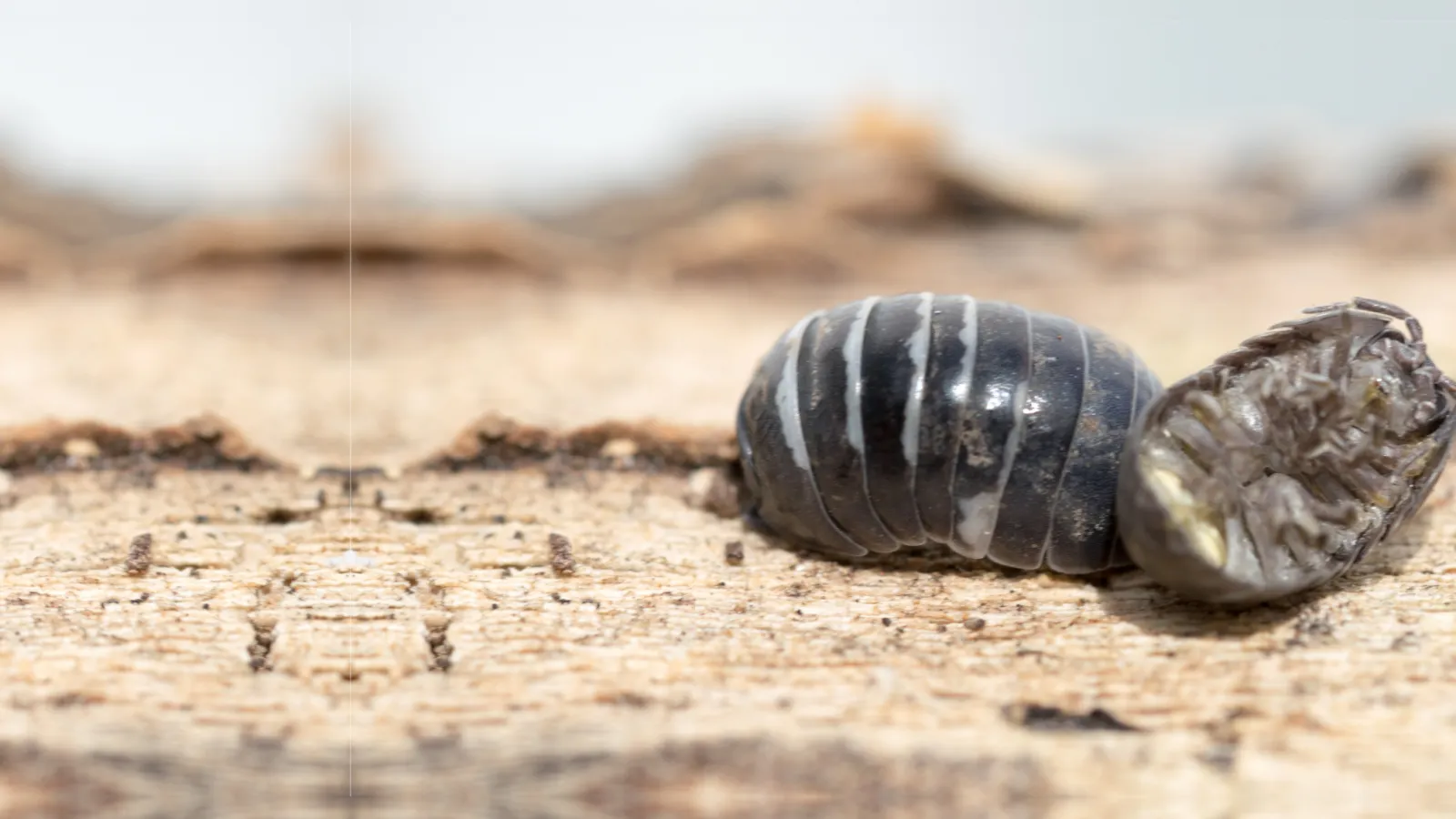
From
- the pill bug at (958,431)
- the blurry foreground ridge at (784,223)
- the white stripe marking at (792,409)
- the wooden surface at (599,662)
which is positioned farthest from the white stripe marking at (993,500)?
the blurry foreground ridge at (784,223)

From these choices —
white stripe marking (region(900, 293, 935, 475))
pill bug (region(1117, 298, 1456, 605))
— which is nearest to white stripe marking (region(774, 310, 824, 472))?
white stripe marking (region(900, 293, 935, 475))

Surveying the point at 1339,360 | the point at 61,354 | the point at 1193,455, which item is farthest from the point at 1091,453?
the point at 61,354

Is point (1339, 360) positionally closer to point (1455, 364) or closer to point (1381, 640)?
point (1381, 640)

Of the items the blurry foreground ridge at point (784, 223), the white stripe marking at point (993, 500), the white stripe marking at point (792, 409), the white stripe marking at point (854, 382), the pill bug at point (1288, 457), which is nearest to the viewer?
the pill bug at point (1288, 457)

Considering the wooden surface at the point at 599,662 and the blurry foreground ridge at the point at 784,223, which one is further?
the blurry foreground ridge at the point at 784,223

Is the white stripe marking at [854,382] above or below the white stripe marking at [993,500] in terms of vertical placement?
above

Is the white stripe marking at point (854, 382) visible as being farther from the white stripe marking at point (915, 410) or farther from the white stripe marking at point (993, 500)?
the white stripe marking at point (993, 500)

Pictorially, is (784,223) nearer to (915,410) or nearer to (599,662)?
(915,410)

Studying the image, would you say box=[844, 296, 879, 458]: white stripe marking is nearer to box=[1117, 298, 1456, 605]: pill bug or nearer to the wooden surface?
the wooden surface
